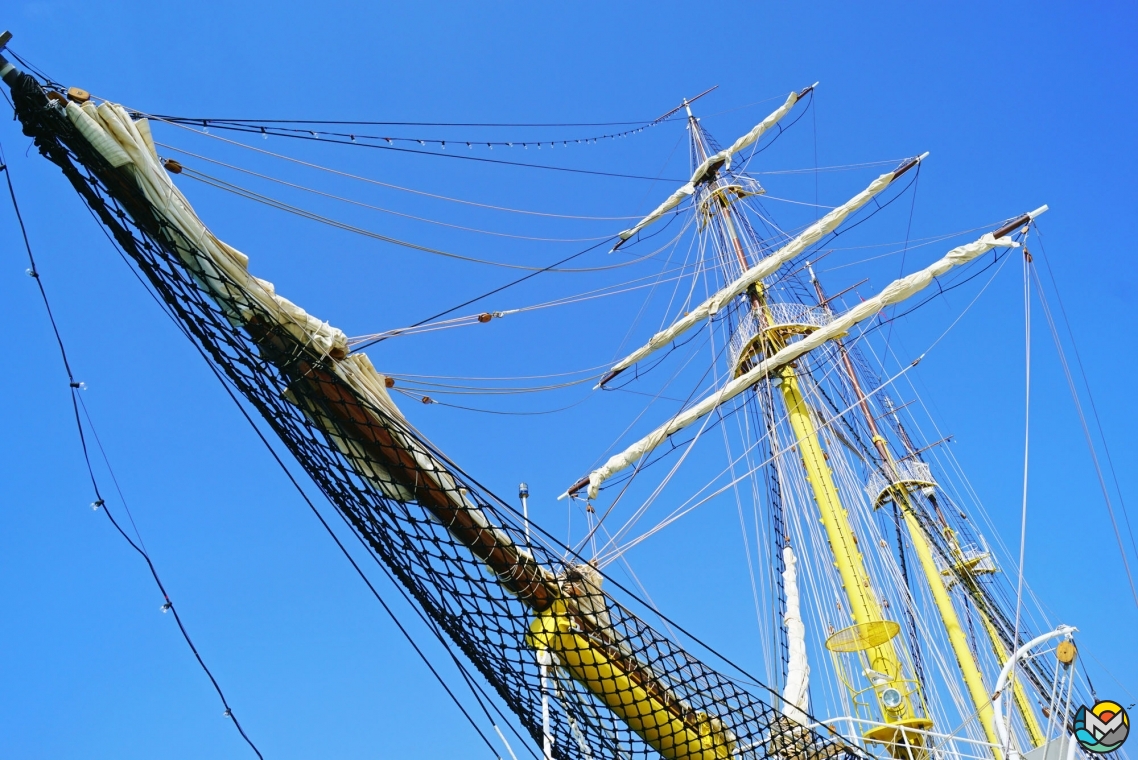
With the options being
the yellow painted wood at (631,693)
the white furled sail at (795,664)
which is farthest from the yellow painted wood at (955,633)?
the yellow painted wood at (631,693)

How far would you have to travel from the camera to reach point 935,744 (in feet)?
46.5

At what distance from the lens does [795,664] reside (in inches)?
449

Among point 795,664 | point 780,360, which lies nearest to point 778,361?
point 780,360

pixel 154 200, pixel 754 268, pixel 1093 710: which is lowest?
pixel 1093 710

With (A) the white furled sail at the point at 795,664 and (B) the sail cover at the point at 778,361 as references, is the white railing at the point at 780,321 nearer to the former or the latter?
(B) the sail cover at the point at 778,361

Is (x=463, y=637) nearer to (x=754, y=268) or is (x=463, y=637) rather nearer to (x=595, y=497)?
(x=595, y=497)

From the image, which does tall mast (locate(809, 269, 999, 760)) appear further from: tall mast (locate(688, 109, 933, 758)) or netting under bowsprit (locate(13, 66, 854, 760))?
netting under bowsprit (locate(13, 66, 854, 760))

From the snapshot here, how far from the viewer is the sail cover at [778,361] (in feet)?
53.6

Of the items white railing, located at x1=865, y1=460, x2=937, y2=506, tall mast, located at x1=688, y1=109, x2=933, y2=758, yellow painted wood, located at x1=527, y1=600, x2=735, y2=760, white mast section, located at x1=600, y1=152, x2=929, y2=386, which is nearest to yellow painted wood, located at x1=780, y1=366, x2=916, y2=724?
tall mast, located at x1=688, y1=109, x2=933, y2=758

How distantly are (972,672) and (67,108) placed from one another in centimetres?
1874

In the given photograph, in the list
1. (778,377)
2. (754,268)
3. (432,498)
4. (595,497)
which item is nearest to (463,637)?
(432,498)

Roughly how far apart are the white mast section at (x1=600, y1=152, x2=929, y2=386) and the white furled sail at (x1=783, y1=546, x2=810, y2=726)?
21.9 ft

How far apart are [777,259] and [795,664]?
932cm

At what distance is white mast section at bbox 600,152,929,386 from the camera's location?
18141 millimetres
